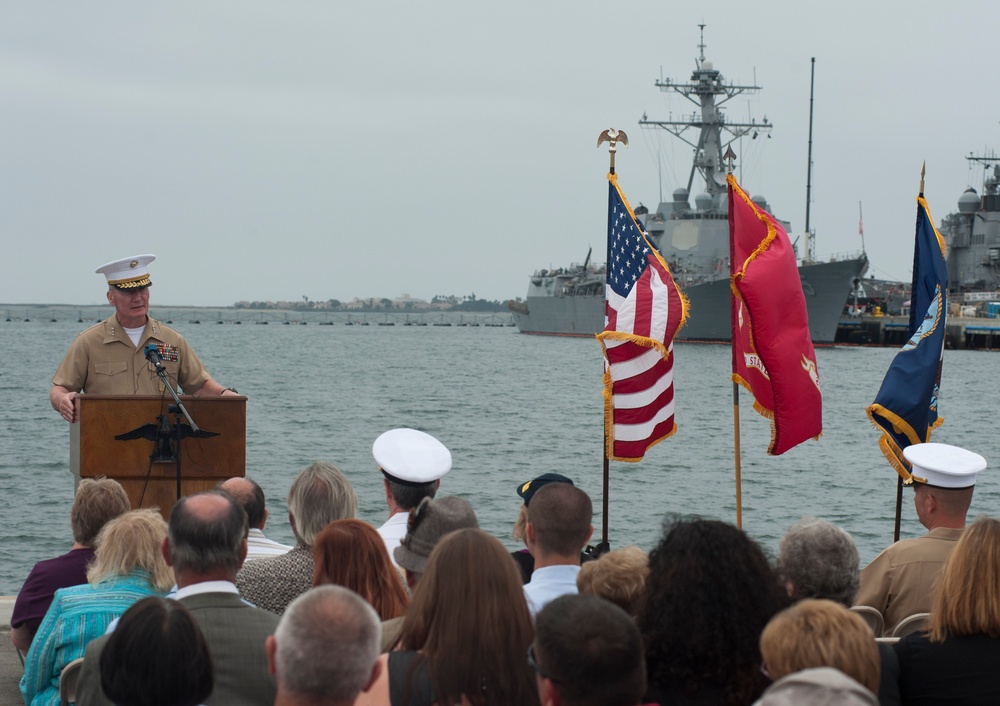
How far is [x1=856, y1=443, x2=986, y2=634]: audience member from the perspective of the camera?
446cm

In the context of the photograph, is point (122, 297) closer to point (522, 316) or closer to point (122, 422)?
point (122, 422)

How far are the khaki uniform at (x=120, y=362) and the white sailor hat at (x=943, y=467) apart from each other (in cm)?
383

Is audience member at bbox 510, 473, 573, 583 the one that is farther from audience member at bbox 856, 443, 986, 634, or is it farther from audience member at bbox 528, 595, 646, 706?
audience member at bbox 528, 595, 646, 706

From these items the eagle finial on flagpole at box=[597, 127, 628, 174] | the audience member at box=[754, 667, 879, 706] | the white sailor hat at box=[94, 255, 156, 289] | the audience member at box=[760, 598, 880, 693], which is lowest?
the audience member at box=[760, 598, 880, 693]

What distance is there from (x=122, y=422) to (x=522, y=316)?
10380 cm

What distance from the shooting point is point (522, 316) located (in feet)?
361

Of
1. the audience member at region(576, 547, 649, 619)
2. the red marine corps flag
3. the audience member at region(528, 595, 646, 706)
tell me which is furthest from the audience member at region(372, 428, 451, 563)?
the red marine corps flag

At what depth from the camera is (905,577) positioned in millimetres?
4477

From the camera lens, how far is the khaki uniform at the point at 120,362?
6602mm

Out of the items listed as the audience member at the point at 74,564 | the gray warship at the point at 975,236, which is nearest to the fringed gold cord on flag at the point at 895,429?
the audience member at the point at 74,564

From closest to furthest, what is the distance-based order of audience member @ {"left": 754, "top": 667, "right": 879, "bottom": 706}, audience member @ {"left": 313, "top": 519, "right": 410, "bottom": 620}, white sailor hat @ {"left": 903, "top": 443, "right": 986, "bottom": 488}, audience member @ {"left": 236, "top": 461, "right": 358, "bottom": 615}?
1. audience member @ {"left": 754, "top": 667, "right": 879, "bottom": 706}
2. audience member @ {"left": 313, "top": 519, "right": 410, "bottom": 620}
3. audience member @ {"left": 236, "top": 461, "right": 358, "bottom": 615}
4. white sailor hat @ {"left": 903, "top": 443, "right": 986, "bottom": 488}

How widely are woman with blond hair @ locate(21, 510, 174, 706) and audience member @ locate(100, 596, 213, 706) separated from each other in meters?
1.21

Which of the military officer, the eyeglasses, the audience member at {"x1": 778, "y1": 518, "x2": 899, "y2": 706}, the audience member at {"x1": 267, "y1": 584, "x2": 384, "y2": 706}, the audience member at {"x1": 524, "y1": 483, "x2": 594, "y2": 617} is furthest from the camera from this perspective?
the military officer

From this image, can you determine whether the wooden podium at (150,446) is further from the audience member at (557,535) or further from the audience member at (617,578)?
the audience member at (617,578)
